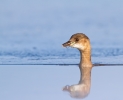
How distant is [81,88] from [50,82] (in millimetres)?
210

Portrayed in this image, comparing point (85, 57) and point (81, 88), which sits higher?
point (85, 57)

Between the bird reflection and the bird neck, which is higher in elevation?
the bird neck

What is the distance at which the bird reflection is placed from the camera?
2.84 metres

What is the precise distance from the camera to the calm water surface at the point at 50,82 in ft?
9.50

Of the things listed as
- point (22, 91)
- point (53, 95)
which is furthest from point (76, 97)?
point (22, 91)

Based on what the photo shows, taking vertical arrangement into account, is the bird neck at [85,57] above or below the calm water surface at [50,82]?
above

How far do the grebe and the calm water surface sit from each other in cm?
3

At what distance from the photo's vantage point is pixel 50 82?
2.93m

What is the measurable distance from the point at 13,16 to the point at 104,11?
578 mm

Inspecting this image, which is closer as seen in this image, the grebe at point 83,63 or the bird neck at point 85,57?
the grebe at point 83,63

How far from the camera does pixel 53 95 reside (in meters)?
2.88

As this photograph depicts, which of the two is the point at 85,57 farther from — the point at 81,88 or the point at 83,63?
the point at 81,88

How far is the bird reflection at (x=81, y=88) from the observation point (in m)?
2.84

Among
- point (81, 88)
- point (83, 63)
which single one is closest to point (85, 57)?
point (83, 63)
